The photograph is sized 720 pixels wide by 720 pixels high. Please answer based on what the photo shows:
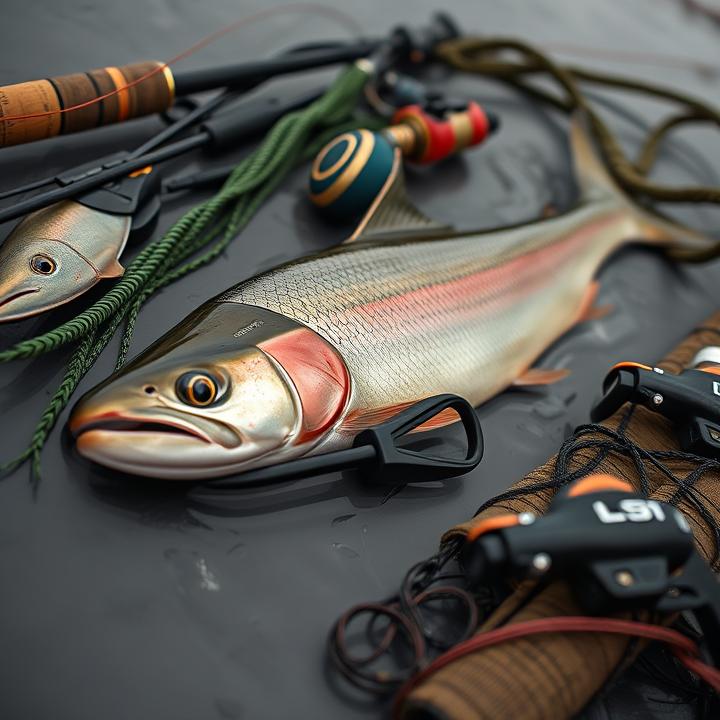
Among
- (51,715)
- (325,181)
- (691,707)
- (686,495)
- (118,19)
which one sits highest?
(118,19)

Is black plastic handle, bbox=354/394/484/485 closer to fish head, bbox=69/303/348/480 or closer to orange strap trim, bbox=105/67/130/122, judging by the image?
fish head, bbox=69/303/348/480

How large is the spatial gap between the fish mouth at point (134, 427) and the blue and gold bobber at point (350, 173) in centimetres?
75

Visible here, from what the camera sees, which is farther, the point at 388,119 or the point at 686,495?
the point at 388,119

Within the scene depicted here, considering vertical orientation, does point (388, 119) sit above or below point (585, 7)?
below

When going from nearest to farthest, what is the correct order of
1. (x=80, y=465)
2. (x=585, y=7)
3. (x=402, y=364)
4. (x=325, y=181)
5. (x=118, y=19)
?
(x=80, y=465) < (x=402, y=364) < (x=325, y=181) < (x=118, y=19) < (x=585, y=7)

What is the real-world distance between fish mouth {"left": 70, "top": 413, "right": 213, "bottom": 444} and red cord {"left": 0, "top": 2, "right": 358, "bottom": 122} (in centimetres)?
64

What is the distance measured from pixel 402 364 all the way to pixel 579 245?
2.61 feet

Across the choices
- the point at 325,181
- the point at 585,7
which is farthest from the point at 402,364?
the point at 585,7

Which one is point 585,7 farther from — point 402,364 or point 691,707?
point 691,707

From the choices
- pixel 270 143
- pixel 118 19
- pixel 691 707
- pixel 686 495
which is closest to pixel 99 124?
pixel 270 143

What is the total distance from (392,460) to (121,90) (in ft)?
3.10

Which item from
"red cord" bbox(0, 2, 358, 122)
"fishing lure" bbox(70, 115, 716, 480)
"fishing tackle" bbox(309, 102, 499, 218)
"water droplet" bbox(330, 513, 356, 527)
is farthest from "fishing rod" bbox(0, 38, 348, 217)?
"water droplet" bbox(330, 513, 356, 527)

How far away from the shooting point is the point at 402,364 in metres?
1.31

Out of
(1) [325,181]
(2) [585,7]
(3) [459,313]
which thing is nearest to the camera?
(3) [459,313]
